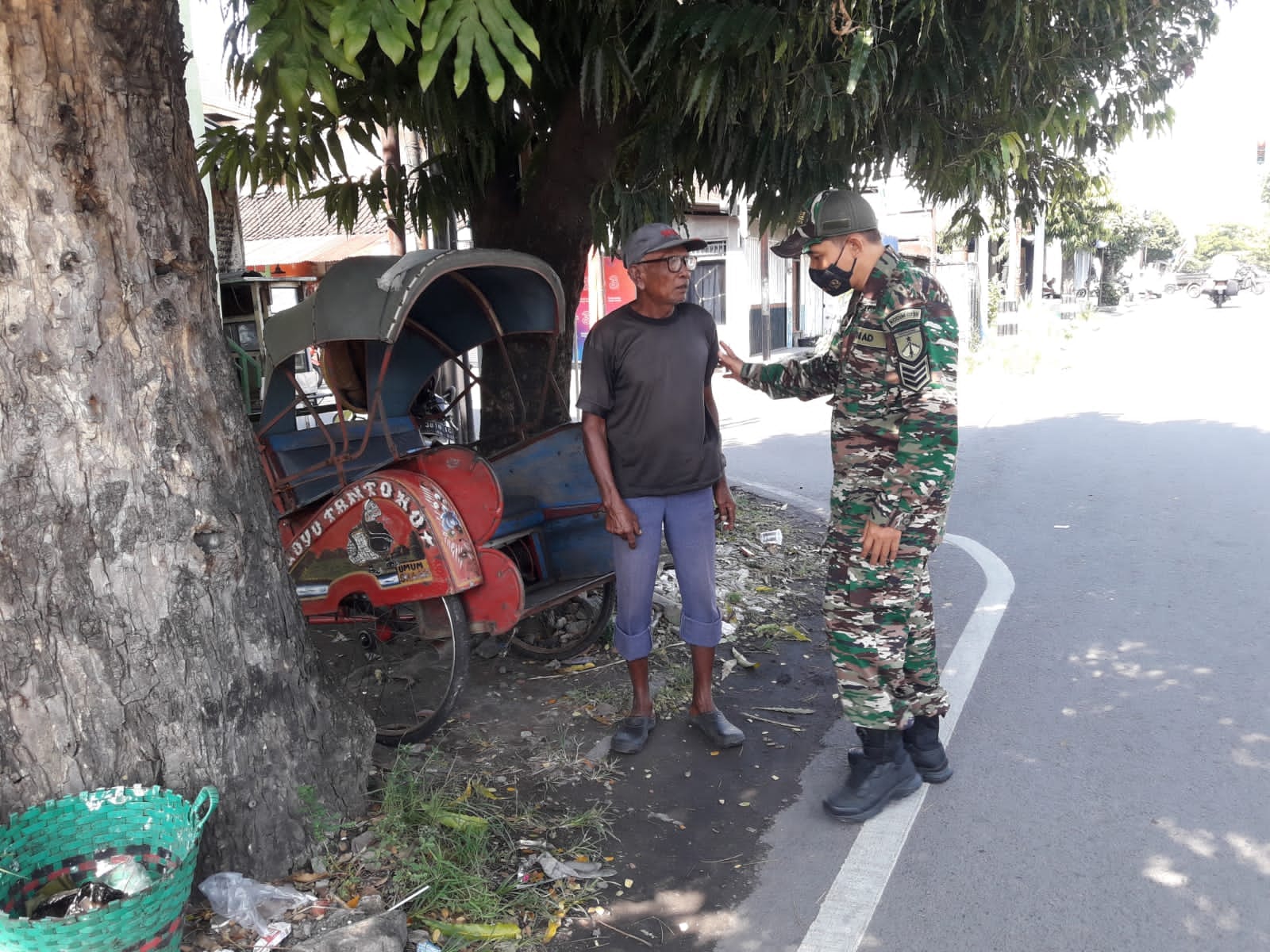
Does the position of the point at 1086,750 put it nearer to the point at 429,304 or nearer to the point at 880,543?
the point at 880,543

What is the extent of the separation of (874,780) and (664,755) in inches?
33.8

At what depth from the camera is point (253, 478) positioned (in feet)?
10.4

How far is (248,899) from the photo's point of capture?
2854 mm

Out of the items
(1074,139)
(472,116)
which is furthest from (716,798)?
(1074,139)

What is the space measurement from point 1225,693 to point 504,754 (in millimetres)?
3115

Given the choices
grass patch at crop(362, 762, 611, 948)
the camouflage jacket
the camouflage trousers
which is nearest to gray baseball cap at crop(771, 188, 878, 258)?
the camouflage jacket

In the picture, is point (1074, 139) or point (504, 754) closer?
point (504, 754)

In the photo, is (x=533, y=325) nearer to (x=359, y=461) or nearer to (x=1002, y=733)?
(x=359, y=461)

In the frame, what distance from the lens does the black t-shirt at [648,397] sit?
392 centimetres

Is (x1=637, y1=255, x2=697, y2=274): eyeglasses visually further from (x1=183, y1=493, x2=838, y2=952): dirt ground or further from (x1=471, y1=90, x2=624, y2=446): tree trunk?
(x1=183, y1=493, x2=838, y2=952): dirt ground

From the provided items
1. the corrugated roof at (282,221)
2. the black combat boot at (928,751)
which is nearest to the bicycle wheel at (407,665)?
the black combat boot at (928,751)

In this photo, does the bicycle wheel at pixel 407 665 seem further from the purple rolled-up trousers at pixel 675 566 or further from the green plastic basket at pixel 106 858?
the green plastic basket at pixel 106 858

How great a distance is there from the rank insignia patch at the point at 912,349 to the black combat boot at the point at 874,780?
1.24 meters

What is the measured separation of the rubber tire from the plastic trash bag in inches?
44.3
